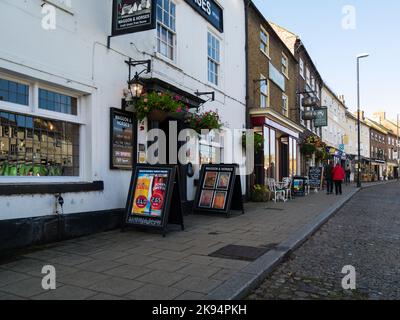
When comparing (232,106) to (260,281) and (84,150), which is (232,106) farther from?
(260,281)

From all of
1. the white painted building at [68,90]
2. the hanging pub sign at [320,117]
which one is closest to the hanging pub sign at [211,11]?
the white painted building at [68,90]

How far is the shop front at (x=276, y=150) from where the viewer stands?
596 inches

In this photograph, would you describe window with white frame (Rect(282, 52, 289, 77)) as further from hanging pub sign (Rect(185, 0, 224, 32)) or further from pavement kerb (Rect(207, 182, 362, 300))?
pavement kerb (Rect(207, 182, 362, 300))

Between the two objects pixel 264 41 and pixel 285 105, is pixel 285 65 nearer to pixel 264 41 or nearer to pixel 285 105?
pixel 285 105

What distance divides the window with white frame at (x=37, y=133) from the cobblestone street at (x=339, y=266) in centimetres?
415

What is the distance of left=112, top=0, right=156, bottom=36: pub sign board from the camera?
263 inches

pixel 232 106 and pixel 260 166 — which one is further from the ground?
pixel 232 106

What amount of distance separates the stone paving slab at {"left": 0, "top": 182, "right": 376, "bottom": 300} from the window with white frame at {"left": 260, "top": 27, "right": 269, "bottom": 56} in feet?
Answer: 36.0

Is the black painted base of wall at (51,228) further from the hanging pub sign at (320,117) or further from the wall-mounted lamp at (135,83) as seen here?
the hanging pub sign at (320,117)

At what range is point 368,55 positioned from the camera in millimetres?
27531

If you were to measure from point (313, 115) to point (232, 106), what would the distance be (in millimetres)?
13625

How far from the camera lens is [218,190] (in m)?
9.77

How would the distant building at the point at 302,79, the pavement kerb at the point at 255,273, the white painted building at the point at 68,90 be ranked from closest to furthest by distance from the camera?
the pavement kerb at the point at 255,273 < the white painted building at the point at 68,90 < the distant building at the point at 302,79
